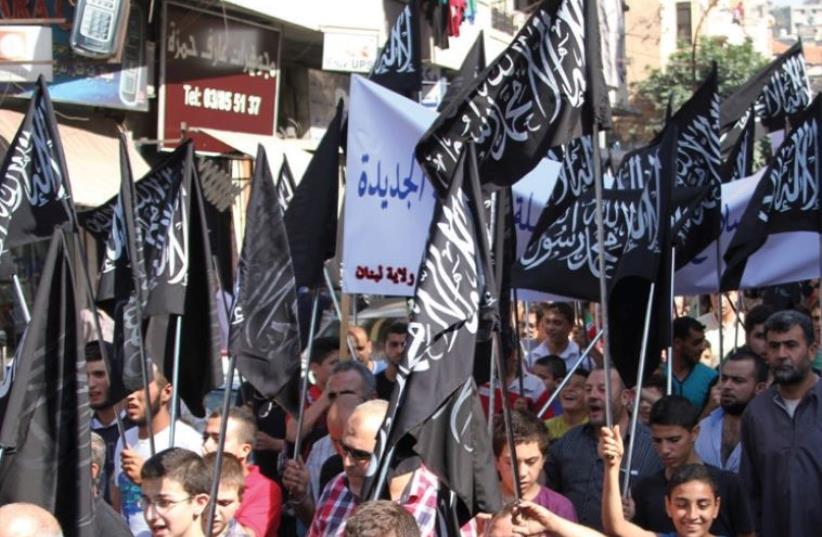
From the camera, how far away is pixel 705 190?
8484mm

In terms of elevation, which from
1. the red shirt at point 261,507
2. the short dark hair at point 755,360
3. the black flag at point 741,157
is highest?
the black flag at point 741,157

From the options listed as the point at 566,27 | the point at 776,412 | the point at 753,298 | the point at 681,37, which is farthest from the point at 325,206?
the point at 681,37

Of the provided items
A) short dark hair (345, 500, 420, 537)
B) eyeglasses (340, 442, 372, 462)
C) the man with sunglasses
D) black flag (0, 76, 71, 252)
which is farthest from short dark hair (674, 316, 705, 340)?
short dark hair (345, 500, 420, 537)

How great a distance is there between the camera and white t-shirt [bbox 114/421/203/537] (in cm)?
691

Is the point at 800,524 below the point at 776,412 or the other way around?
below

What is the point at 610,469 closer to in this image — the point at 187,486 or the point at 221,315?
the point at 187,486

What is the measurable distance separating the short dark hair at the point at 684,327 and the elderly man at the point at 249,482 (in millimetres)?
3008

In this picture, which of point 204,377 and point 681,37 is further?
point 681,37

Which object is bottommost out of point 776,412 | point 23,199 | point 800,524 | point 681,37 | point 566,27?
point 800,524

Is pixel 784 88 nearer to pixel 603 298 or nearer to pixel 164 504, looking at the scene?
pixel 603 298

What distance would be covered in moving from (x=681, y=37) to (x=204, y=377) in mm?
52865

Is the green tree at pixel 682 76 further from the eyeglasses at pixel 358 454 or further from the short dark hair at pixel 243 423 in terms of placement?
the eyeglasses at pixel 358 454

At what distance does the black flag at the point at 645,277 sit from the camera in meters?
7.20

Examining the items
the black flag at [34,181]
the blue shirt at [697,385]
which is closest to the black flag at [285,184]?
the black flag at [34,181]
